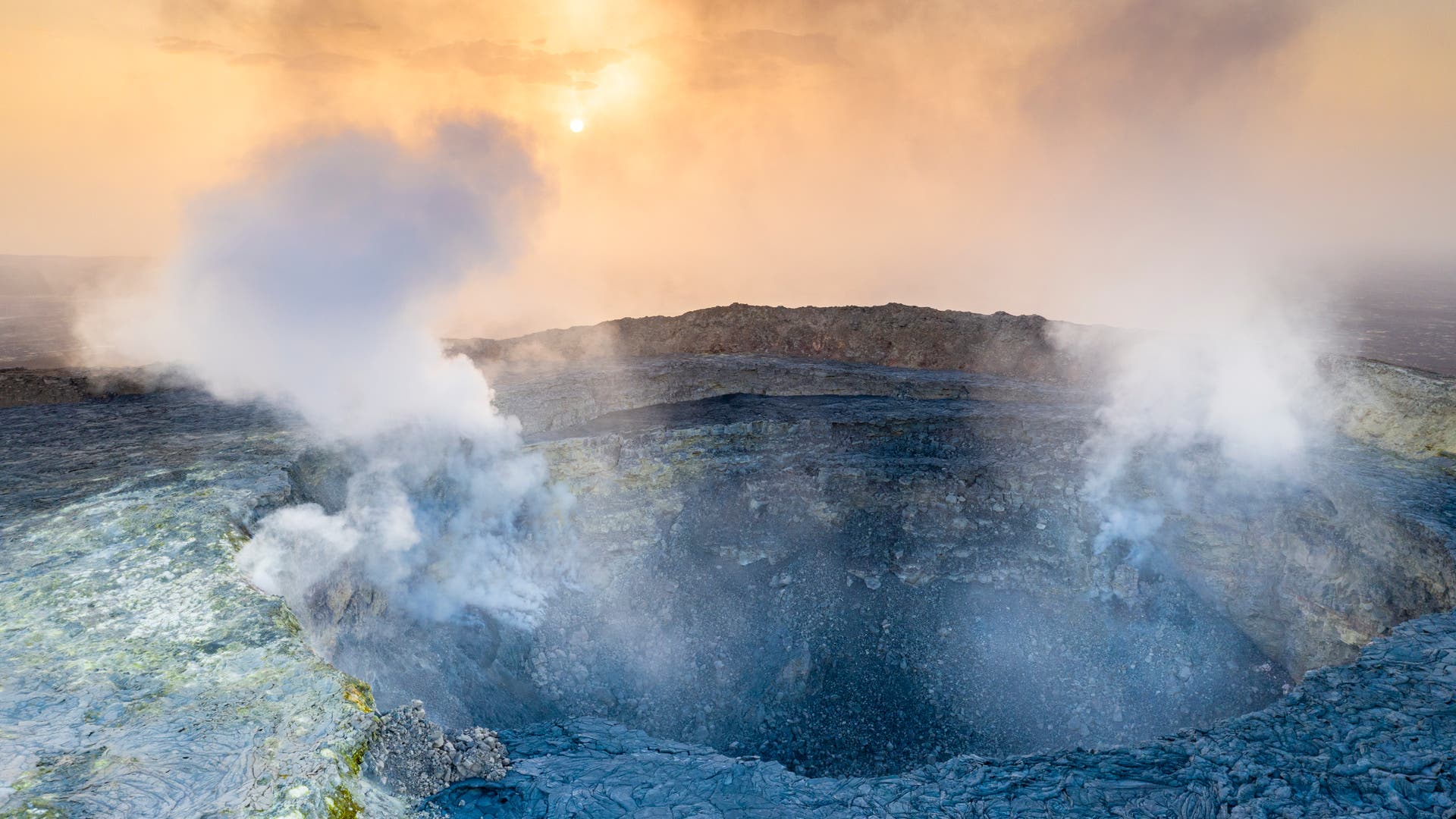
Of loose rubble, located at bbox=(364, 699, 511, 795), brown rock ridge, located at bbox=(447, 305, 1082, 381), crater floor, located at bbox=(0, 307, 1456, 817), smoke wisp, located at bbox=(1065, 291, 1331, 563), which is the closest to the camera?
crater floor, located at bbox=(0, 307, 1456, 817)

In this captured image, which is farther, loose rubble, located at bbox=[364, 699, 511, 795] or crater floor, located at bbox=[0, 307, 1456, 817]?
loose rubble, located at bbox=[364, 699, 511, 795]

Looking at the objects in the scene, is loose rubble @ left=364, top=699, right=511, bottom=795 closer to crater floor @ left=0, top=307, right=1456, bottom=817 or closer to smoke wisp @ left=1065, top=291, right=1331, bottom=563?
crater floor @ left=0, top=307, right=1456, bottom=817

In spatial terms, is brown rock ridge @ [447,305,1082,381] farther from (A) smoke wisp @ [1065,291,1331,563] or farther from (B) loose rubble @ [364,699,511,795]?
(B) loose rubble @ [364,699,511,795]

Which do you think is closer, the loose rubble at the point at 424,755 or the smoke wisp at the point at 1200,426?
the loose rubble at the point at 424,755

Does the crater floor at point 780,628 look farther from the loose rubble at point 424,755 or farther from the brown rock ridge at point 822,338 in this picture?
the brown rock ridge at point 822,338

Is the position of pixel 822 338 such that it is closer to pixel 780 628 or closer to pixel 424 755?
pixel 780 628

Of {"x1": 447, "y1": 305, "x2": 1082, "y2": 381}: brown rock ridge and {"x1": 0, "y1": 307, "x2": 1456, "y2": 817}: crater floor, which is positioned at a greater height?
{"x1": 447, "y1": 305, "x2": 1082, "y2": 381}: brown rock ridge

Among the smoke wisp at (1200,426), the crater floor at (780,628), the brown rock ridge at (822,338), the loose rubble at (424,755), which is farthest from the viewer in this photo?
the brown rock ridge at (822,338)

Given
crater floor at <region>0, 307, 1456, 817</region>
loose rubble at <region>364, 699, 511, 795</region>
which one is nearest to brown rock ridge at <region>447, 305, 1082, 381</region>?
crater floor at <region>0, 307, 1456, 817</region>

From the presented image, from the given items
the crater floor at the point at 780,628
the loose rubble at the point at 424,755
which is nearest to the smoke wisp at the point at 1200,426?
the crater floor at the point at 780,628

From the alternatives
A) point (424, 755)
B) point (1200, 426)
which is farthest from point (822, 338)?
point (424, 755)

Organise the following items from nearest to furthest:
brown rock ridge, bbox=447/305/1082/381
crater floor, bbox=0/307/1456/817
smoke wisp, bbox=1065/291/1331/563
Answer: crater floor, bbox=0/307/1456/817 < smoke wisp, bbox=1065/291/1331/563 < brown rock ridge, bbox=447/305/1082/381

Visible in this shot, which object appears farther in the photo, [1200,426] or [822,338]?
[822,338]

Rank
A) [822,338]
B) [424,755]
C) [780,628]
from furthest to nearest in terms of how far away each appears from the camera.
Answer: [822,338] → [780,628] → [424,755]
